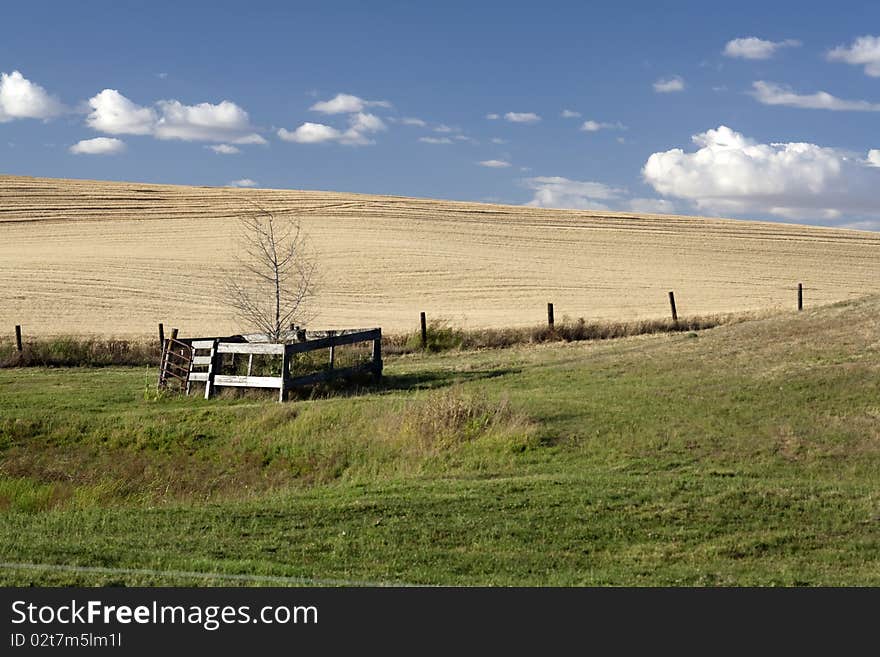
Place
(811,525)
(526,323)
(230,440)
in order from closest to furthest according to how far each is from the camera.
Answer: (811,525), (230,440), (526,323)

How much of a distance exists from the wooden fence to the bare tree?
7.31 feet

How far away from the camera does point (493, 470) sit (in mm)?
16062

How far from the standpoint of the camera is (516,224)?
76.9 m

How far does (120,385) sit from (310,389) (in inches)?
218

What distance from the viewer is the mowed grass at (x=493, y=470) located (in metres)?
10.6

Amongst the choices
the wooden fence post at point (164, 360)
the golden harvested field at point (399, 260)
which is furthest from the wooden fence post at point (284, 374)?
the golden harvested field at point (399, 260)

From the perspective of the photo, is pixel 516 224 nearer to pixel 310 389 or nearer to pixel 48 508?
pixel 310 389

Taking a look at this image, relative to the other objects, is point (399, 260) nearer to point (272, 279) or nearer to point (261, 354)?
point (272, 279)

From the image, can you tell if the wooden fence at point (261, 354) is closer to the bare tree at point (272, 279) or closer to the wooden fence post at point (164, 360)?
the wooden fence post at point (164, 360)

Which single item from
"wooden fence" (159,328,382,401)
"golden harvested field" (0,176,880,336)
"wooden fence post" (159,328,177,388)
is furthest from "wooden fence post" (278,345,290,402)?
"golden harvested field" (0,176,880,336)

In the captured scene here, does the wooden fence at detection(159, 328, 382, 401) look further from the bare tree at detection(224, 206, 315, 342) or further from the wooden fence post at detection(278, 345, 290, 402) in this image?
the bare tree at detection(224, 206, 315, 342)

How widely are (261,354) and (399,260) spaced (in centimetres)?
3457
